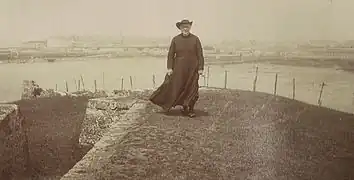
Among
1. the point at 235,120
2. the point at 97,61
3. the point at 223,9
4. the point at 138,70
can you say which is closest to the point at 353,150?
the point at 235,120

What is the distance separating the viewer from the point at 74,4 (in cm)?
440

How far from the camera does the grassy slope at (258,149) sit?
3.79 m

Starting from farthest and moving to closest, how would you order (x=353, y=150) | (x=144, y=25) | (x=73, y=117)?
(x=73, y=117)
(x=144, y=25)
(x=353, y=150)

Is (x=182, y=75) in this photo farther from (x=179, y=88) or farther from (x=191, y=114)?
(x=191, y=114)

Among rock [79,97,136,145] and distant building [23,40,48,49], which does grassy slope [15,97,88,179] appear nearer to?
rock [79,97,136,145]

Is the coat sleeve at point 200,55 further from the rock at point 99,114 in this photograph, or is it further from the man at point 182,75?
the rock at point 99,114

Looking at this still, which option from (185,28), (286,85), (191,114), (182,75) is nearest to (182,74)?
(182,75)

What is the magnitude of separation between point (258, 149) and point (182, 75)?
1.02 metres

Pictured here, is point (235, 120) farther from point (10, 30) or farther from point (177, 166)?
point (10, 30)

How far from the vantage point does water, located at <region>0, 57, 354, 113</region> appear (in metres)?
3.94

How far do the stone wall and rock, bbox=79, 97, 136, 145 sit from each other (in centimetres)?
53

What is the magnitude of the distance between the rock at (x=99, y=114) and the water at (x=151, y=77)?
448 mm

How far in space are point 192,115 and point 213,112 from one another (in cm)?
22

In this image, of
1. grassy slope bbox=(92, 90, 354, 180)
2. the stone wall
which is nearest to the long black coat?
grassy slope bbox=(92, 90, 354, 180)
